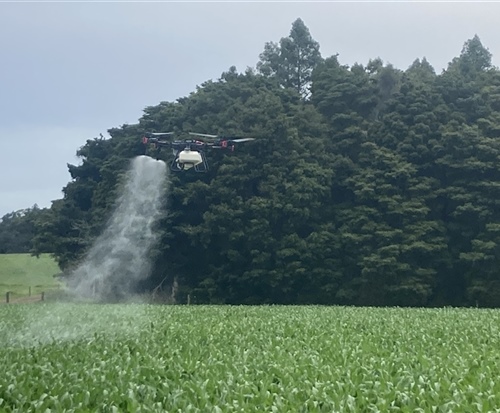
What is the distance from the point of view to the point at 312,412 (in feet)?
23.7

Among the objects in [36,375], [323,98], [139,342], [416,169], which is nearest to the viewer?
[36,375]

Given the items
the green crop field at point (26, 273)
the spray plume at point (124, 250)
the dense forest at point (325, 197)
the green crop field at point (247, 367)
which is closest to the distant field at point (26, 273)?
the green crop field at point (26, 273)

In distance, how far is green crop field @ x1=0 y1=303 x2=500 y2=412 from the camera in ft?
24.9

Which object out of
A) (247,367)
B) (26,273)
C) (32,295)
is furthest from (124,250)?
(247,367)

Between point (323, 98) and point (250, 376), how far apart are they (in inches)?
1381

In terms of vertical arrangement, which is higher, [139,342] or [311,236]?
[311,236]

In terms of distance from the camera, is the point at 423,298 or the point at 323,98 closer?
the point at 423,298

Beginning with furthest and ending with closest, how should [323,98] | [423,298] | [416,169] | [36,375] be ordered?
[323,98], [416,169], [423,298], [36,375]

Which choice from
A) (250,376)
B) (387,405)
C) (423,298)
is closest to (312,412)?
(387,405)

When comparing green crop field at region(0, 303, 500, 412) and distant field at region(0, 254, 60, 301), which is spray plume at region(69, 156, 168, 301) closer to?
distant field at region(0, 254, 60, 301)

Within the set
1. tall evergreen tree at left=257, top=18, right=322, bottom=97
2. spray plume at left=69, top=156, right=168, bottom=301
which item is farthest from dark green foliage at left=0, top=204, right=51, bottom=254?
tall evergreen tree at left=257, top=18, right=322, bottom=97

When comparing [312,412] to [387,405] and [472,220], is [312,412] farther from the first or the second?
[472,220]

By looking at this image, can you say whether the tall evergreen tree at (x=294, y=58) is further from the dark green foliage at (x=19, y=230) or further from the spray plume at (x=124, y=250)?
the dark green foliage at (x=19, y=230)

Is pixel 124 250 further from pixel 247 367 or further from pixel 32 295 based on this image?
pixel 247 367
